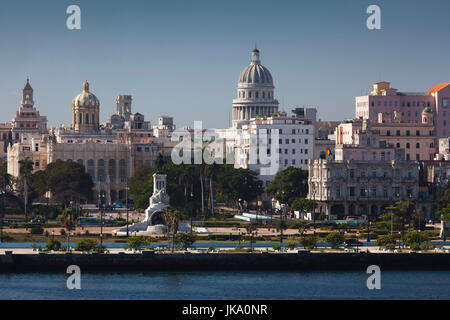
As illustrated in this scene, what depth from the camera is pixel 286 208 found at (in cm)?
19438

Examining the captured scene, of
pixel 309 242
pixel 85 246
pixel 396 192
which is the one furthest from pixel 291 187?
pixel 85 246

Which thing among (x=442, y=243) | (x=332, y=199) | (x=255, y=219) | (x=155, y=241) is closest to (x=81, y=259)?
(x=155, y=241)

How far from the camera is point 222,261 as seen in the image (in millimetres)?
131375

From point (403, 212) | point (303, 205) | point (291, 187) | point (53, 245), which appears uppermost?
point (291, 187)

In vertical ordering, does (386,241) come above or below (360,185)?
below

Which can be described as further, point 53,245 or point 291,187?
point 291,187

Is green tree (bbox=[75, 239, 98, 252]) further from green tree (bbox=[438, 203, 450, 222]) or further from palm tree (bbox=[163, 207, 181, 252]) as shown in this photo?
green tree (bbox=[438, 203, 450, 222])

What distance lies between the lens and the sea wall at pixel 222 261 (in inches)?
5123

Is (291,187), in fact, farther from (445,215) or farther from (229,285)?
(229,285)

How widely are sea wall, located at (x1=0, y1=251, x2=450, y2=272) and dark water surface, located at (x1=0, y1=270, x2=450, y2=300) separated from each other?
1500mm

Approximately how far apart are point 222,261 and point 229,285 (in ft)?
31.4

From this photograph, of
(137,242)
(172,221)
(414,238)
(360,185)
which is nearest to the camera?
(137,242)

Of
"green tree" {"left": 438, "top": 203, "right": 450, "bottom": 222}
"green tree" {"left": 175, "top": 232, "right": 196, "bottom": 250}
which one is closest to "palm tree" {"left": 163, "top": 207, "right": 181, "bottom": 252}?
"green tree" {"left": 175, "top": 232, "right": 196, "bottom": 250}
